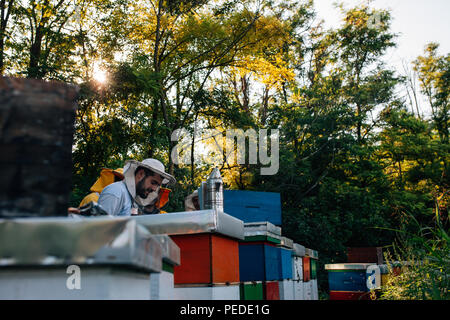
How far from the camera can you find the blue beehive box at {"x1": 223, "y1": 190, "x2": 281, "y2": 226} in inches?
156

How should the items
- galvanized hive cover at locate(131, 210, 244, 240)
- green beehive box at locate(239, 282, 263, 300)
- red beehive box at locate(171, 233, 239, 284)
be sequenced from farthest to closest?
1. green beehive box at locate(239, 282, 263, 300)
2. red beehive box at locate(171, 233, 239, 284)
3. galvanized hive cover at locate(131, 210, 244, 240)

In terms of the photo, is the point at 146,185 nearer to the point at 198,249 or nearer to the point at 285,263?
the point at 198,249

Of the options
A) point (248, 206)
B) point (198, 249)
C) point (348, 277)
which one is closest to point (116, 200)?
point (198, 249)

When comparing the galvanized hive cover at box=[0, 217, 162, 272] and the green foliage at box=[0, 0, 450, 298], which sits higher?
the green foliage at box=[0, 0, 450, 298]

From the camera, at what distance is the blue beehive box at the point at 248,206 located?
3.96 m

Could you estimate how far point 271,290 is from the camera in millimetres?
3383

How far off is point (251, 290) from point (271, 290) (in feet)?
1.61

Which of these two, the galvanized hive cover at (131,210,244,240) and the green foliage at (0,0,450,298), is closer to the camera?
the galvanized hive cover at (131,210,244,240)

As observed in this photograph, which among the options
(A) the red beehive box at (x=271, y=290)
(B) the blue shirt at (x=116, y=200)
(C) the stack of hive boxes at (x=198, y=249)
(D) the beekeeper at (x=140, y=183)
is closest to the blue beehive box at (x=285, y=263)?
(A) the red beehive box at (x=271, y=290)

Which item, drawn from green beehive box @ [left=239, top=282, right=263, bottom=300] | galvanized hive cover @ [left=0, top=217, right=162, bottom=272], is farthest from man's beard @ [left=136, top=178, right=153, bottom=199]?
galvanized hive cover @ [left=0, top=217, right=162, bottom=272]

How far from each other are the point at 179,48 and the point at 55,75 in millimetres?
3421

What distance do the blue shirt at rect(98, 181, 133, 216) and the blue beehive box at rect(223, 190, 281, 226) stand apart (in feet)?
3.78

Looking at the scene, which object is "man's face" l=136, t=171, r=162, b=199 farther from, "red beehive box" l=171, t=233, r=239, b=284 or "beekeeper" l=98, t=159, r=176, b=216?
"red beehive box" l=171, t=233, r=239, b=284
